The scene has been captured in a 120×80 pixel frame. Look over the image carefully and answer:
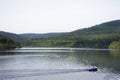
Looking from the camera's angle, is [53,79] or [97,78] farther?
[97,78]

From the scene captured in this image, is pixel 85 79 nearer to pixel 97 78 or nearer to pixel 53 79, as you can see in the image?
pixel 97 78

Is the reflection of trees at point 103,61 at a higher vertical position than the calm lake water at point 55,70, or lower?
lower

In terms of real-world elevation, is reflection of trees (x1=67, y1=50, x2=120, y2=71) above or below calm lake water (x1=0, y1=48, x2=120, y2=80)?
below

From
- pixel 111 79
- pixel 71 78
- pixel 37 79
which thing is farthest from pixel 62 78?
pixel 111 79

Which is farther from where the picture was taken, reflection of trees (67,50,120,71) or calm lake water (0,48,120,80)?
reflection of trees (67,50,120,71)

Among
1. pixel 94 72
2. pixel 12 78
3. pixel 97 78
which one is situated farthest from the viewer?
pixel 94 72

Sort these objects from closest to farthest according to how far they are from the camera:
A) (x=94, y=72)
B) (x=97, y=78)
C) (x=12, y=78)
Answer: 1. (x=12, y=78)
2. (x=97, y=78)
3. (x=94, y=72)

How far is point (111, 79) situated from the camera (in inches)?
2677

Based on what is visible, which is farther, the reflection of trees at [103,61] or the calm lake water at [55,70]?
the reflection of trees at [103,61]

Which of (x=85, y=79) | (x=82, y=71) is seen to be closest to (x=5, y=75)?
(x=85, y=79)

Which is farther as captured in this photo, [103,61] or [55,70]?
[103,61]

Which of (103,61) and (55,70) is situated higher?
(55,70)

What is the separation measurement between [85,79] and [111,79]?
712 centimetres

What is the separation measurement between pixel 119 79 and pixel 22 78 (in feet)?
85.7
